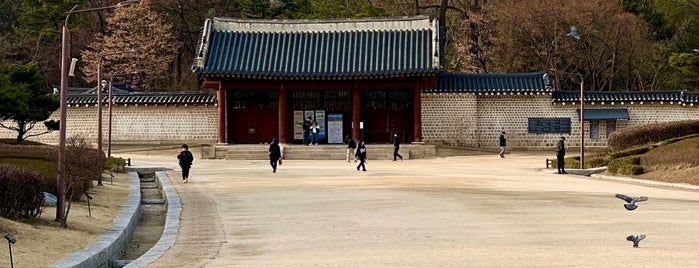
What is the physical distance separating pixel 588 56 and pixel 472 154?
15.3m

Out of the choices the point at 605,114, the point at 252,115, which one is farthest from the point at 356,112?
the point at 605,114

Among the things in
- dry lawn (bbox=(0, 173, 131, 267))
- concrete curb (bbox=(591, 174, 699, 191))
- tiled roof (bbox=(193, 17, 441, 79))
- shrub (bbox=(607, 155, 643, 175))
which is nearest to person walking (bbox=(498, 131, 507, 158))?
tiled roof (bbox=(193, 17, 441, 79))

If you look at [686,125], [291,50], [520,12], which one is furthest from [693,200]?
[520,12]

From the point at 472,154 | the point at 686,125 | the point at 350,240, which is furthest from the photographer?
the point at 472,154

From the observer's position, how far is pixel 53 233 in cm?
1544

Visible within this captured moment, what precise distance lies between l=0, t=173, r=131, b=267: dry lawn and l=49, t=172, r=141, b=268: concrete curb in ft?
0.59

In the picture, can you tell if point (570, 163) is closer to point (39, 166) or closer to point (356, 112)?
point (356, 112)

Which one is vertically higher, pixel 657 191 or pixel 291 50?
pixel 291 50

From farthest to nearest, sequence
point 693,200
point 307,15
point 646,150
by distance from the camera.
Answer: point 307,15 < point 646,150 < point 693,200

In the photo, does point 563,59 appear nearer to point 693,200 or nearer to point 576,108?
point 576,108

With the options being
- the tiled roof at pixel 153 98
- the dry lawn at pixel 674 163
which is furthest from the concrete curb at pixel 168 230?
the tiled roof at pixel 153 98

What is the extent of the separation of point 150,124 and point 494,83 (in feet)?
63.4

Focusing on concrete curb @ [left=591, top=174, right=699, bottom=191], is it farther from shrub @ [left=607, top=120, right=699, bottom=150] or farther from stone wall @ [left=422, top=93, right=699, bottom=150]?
stone wall @ [left=422, top=93, right=699, bottom=150]

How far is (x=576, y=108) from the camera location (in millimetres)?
53312
